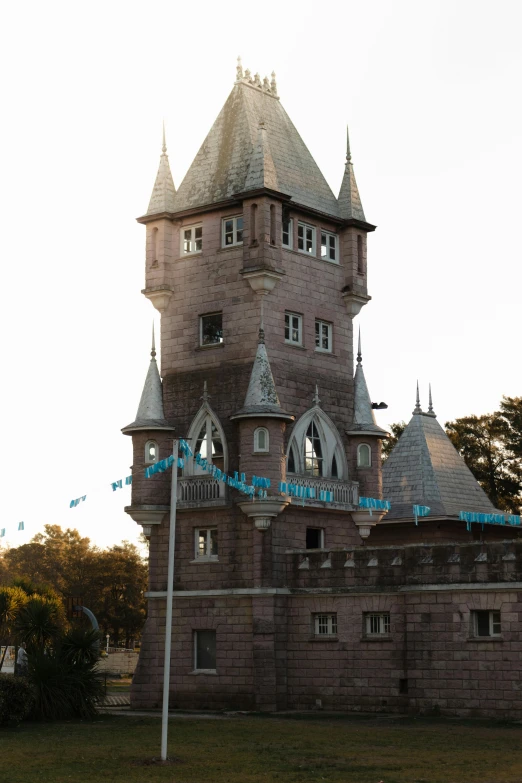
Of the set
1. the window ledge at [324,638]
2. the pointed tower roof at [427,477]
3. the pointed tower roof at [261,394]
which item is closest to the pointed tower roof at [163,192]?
the pointed tower roof at [261,394]

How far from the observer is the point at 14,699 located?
103ft

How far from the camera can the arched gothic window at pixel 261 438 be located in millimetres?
39728

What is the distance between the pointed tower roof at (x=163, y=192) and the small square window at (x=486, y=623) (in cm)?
1772

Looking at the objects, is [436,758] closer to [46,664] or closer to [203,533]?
[46,664]

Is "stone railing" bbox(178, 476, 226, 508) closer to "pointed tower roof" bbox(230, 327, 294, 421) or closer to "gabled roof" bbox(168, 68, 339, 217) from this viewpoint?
"pointed tower roof" bbox(230, 327, 294, 421)

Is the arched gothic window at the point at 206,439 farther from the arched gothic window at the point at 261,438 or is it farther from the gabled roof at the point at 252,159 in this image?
the gabled roof at the point at 252,159

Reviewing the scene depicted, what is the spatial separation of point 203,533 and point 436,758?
18.0m

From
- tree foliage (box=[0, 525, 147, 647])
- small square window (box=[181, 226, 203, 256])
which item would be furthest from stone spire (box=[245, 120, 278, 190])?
tree foliage (box=[0, 525, 147, 647])

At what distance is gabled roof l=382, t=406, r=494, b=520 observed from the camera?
47031 millimetres

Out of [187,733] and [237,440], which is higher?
[237,440]

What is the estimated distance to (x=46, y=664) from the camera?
32938 millimetres

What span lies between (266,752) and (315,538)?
16.9m

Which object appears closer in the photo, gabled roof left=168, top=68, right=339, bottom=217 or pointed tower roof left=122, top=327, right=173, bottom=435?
pointed tower roof left=122, top=327, right=173, bottom=435

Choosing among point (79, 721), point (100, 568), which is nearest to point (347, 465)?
point (79, 721)
